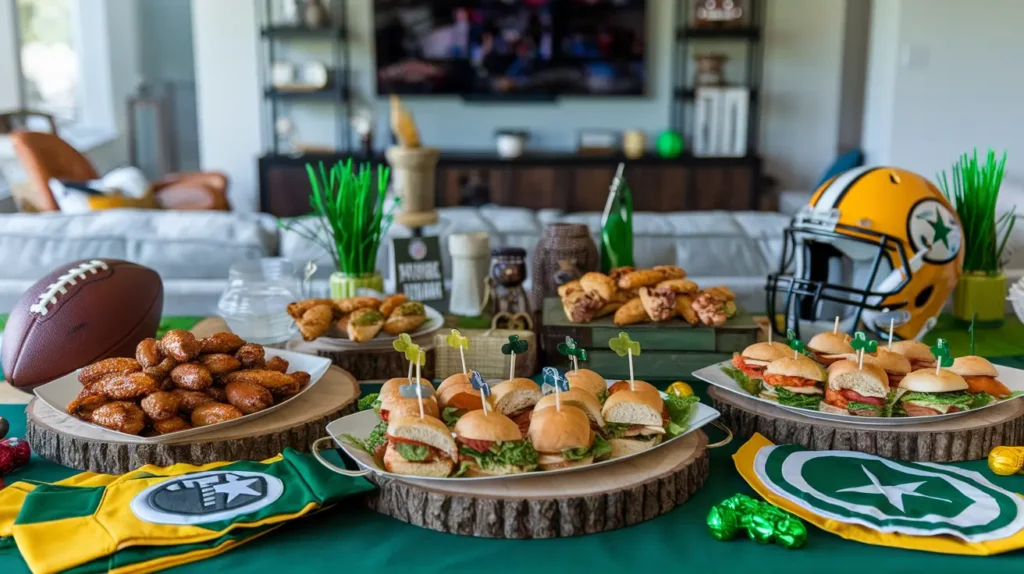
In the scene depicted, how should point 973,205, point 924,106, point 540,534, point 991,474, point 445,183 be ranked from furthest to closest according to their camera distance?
point 445,183
point 924,106
point 973,205
point 991,474
point 540,534

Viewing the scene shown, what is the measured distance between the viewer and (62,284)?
1.57 m

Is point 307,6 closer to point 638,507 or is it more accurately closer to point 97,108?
point 97,108

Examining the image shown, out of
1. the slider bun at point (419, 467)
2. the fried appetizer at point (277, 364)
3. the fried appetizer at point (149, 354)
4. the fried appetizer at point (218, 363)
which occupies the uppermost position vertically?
the fried appetizer at point (149, 354)

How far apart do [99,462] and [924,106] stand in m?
5.06

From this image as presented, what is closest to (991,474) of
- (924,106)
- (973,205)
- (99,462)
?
(973,205)

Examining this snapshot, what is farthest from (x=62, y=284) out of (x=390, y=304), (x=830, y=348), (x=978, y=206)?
(x=978, y=206)

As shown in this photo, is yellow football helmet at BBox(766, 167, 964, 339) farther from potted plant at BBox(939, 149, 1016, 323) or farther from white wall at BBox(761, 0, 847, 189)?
white wall at BBox(761, 0, 847, 189)

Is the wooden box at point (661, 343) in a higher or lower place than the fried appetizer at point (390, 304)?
lower

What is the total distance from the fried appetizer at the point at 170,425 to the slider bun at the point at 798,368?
79 cm

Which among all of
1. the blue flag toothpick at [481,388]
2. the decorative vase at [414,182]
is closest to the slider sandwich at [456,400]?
the blue flag toothpick at [481,388]

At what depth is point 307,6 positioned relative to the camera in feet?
20.0

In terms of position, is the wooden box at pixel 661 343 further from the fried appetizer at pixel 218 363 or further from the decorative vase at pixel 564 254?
the fried appetizer at pixel 218 363

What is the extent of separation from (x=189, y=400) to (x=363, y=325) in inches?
17.6

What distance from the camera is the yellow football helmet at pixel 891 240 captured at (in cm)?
171
